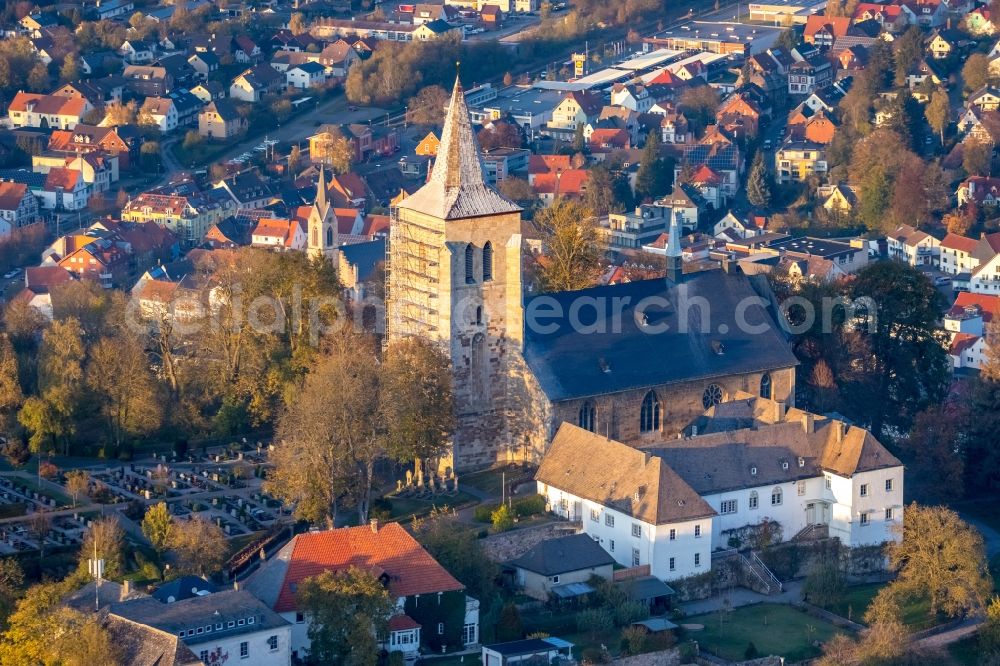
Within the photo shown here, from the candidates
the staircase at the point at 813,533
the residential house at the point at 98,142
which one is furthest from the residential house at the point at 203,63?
the staircase at the point at 813,533

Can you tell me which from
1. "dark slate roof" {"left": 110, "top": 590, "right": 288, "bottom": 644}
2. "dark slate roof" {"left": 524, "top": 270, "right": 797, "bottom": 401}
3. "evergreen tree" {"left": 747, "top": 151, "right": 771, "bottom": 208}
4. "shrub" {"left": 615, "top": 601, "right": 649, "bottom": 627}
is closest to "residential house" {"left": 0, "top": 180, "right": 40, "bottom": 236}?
"evergreen tree" {"left": 747, "top": 151, "right": 771, "bottom": 208}

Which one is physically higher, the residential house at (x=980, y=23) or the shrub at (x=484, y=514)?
the residential house at (x=980, y=23)

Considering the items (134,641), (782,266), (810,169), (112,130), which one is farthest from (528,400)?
(112,130)

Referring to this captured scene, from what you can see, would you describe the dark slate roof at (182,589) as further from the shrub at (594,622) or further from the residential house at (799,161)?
the residential house at (799,161)

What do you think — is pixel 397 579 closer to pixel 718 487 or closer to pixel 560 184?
pixel 718 487

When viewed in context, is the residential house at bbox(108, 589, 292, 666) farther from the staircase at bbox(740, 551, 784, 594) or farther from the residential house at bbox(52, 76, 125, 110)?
the residential house at bbox(52, 76, 125, 110)

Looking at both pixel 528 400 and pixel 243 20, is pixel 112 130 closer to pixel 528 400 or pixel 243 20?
pixel 243 20
